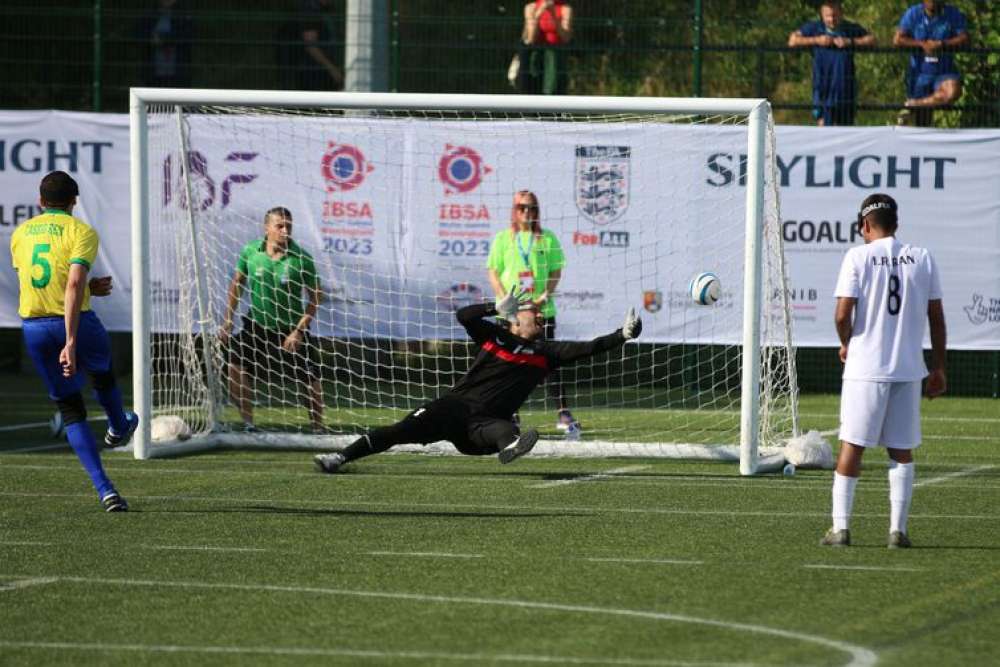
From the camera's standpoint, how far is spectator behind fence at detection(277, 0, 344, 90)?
67.2ft

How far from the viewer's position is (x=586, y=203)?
19297 millimetres

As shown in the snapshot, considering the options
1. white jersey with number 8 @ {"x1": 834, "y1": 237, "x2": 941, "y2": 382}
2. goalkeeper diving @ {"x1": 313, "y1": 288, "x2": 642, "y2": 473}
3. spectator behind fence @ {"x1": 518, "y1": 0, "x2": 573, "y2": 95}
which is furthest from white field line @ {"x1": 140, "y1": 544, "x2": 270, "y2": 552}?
spectator behind fence @ {"x1": 518, "y1": 0, "x2": 573, "y2": 95}

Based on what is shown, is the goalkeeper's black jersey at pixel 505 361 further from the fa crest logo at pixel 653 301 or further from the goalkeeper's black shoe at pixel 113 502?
the fa crest logo at pixel 653 301

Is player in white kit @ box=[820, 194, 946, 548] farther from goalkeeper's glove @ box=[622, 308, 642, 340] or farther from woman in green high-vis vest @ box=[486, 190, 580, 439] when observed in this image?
woman in green high-vis vest @ box=[486, 190, 580, 439]

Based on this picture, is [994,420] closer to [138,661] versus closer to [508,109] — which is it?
[508,109]

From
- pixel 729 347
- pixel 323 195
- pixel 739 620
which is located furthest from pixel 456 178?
pixel 739 620

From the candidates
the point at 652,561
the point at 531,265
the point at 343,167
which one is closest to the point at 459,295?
the point at 343,167

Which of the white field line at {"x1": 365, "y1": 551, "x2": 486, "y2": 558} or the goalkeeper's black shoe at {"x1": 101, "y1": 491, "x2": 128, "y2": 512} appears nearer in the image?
the white field line at {"x1": 365, "y1": 551, "x2": 486, "y2": 558}

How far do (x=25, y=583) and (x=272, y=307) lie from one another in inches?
294

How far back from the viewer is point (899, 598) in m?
8.15

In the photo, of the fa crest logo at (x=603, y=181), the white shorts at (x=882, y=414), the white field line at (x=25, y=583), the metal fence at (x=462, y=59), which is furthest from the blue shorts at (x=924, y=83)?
the white field line at (x=25, y=583)

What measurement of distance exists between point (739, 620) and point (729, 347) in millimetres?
11901

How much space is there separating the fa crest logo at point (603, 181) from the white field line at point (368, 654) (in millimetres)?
12476

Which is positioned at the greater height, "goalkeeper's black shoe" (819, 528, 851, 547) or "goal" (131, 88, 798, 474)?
"goal" (131, 88, 798, 474)
